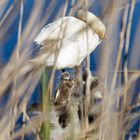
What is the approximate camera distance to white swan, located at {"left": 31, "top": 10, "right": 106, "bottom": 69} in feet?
2.45

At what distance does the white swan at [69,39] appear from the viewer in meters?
0.75

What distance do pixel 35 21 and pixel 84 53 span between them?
0.26m

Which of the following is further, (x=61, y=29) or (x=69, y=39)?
(x=69, y=39)

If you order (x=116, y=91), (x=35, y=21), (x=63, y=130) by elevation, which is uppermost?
(x=35, y=21)

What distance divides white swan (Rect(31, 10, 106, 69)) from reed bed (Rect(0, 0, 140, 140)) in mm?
21

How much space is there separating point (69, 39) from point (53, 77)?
4.2 inches

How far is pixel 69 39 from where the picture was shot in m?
0.95

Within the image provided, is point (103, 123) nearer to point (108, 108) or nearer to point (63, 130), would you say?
point (108, 108)

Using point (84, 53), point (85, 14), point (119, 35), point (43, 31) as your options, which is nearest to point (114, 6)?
point (85, 14)

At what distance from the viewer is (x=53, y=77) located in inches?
34.5

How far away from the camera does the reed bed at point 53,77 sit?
2.46ft

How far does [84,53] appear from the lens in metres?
1.07

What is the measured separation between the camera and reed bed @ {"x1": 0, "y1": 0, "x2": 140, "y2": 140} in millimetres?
749

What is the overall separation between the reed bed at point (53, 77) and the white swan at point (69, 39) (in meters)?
0.02
